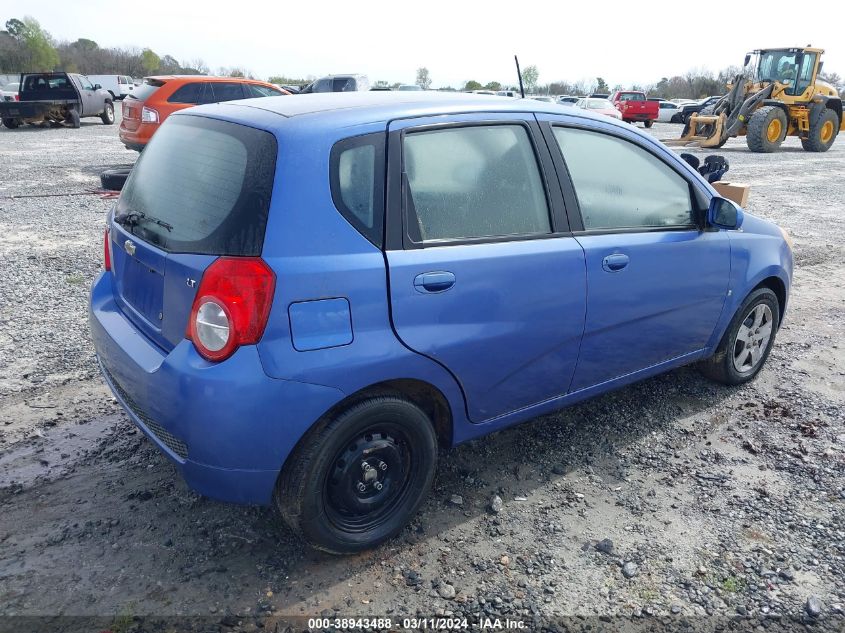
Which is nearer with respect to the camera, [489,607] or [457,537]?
[489,607]

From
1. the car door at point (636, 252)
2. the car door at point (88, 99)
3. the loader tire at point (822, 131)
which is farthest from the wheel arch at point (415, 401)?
the car door at point (88, 99)

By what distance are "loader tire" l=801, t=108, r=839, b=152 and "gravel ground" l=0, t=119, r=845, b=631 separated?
1883 cm

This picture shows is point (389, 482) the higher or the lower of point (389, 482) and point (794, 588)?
the higher

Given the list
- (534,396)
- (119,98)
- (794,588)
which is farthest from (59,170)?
(119,98)

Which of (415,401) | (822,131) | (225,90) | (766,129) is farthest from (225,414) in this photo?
(822,131)

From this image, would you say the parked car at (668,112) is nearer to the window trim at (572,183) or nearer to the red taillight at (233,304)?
the window trim at (572,183)

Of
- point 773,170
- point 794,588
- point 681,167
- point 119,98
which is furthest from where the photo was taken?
point 119,98

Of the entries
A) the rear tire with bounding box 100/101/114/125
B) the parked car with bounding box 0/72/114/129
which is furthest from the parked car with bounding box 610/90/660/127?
the parked car with bounding box 0/72/114/129

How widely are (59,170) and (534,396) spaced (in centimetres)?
1237

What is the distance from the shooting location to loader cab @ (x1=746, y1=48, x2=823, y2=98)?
19.6 metres

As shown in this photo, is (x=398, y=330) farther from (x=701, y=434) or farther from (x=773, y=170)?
Result: (x=773, y=170)

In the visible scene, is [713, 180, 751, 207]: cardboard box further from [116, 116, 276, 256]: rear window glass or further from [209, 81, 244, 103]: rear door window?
[209, 81, 244, 103]: rear door window

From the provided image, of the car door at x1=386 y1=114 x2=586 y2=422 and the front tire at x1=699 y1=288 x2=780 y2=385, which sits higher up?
the car door at x1=386 y1=114 x2=586 y2=422

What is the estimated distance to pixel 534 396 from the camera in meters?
3.16
